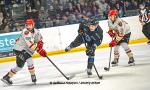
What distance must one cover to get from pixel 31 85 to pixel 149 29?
15.0 feet

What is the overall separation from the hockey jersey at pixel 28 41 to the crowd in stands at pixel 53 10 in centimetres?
386

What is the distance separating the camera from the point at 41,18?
11.3 meters

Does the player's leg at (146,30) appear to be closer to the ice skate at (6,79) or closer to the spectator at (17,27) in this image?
the spectator at (17,27)

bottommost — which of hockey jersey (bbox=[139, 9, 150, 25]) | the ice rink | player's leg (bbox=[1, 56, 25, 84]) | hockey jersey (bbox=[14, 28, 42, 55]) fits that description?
the ice rink

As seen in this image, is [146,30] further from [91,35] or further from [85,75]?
[91,35]

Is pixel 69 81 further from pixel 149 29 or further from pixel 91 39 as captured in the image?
pixel 149 29

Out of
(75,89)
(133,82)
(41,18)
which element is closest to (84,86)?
(75,89)

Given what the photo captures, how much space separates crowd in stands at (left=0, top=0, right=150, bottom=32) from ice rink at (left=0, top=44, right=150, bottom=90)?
132 cm

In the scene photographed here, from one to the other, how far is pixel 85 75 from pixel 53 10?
4.23 metres

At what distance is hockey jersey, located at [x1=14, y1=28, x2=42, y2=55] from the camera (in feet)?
22.8

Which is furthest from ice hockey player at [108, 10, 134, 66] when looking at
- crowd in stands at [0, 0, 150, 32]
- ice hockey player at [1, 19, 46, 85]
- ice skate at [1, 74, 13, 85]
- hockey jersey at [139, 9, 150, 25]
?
crowd in stands at [0, 0, 150, 32]

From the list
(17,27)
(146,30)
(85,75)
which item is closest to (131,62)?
(85,75)

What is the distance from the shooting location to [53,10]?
1147 cm

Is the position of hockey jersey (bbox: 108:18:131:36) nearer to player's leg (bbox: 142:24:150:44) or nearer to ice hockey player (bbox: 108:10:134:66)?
ice hockey player (bbox: 108:10:134:66)
